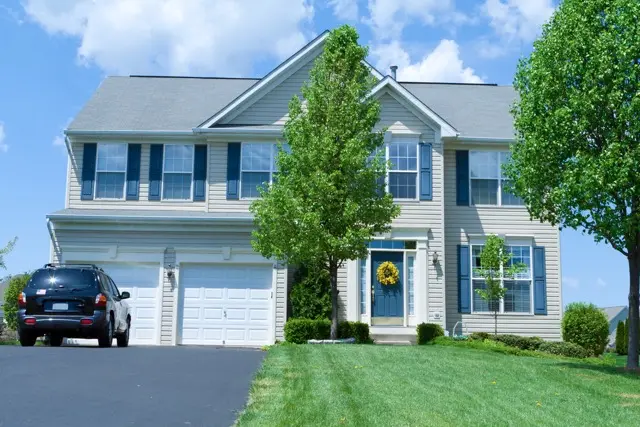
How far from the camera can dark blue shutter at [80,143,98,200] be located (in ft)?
80.9

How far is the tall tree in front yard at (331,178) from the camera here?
1984 centimetres

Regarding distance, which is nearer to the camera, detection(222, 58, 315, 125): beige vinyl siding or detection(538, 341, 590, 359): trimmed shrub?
detection(538, 341, 590, 359): trimmed shrub

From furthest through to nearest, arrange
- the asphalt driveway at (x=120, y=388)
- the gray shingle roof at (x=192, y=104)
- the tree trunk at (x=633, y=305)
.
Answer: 1. the gray shingle roof at (x=192, y=104)
2. the tree trunk at (x=633, y=305)
3. the asphalt driveway at (x=120, y=388)

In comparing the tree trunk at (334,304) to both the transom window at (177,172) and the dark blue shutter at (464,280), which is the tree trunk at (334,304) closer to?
the dark blue shutter at (464,280)

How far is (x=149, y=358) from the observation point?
44.8 feet

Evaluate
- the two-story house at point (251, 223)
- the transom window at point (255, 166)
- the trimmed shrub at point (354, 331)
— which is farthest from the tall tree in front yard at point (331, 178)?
the transom window at point (255, 166)

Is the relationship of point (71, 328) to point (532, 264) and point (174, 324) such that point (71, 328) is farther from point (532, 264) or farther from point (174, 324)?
point (532, 264)

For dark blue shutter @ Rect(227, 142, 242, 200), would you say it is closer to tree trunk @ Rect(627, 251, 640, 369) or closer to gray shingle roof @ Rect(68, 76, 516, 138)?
gray shingle roof @ Rect(68, 76, 516, 138)

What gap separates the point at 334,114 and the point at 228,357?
8.15m

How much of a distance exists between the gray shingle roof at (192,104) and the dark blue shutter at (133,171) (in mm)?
661

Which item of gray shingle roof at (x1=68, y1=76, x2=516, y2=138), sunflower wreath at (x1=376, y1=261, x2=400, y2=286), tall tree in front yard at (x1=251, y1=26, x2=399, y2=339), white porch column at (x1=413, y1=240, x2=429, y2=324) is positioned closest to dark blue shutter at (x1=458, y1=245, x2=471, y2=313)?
white porch column at (x1=413, y1=240, x2=429, y2=324)

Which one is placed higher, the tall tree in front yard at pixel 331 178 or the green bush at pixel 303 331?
the tall tree in front yard at pixel 331 178

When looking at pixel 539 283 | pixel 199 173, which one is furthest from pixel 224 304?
pixel 539 283

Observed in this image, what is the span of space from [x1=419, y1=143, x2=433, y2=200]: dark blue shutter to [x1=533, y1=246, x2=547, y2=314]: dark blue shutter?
391cm
